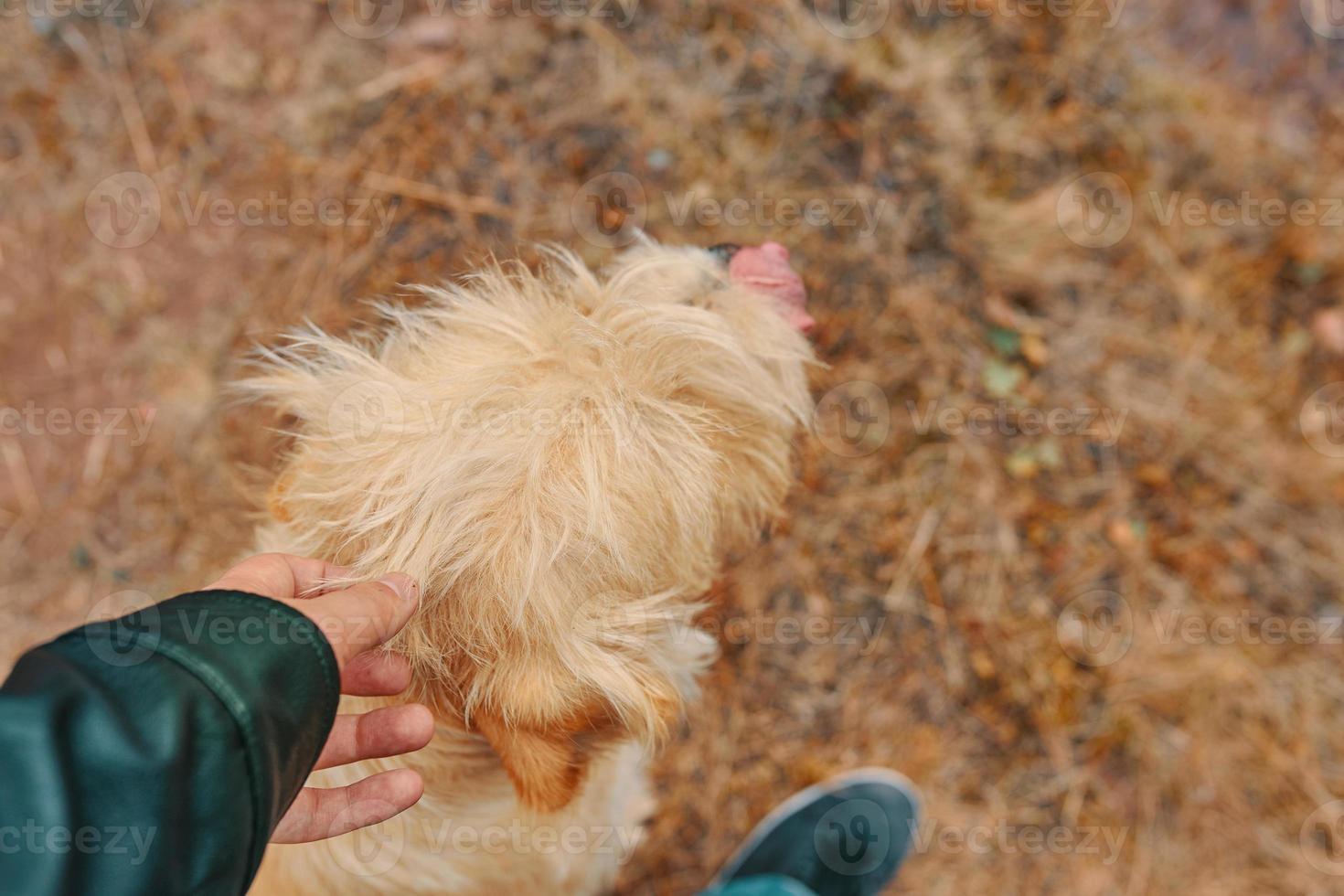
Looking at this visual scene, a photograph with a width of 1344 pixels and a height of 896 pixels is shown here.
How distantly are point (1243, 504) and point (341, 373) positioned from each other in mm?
3398

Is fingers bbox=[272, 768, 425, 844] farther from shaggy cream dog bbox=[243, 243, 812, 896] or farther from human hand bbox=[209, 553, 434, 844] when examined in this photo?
shaggy cream dog bbox=[243, 243, 812, 896]

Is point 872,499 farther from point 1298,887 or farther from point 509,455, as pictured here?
point 1298,887

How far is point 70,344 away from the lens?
299 cm

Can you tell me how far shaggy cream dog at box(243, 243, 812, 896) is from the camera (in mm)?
1382

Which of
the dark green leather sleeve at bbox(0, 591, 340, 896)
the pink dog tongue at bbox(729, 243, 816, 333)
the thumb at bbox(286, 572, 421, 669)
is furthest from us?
the pink dog tongue at bbox(729, 243, 816, 333)

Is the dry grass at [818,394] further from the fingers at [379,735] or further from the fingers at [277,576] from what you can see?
the fingers at [277,576]

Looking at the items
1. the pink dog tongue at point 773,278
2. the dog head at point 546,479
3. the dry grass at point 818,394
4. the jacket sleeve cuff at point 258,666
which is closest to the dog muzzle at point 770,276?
the pink dog tongue at point 773,278

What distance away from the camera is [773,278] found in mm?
1914

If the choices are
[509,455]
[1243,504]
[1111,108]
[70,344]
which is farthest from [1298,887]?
[70,344]

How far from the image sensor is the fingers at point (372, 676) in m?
1.38

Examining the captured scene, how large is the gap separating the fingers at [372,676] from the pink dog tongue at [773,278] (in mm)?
1147

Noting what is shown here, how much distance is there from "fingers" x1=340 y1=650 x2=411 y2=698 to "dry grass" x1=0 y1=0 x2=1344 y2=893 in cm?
170

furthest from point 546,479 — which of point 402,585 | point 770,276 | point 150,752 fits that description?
point 770,276

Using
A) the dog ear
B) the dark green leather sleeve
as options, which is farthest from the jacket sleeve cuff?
the dog ear
